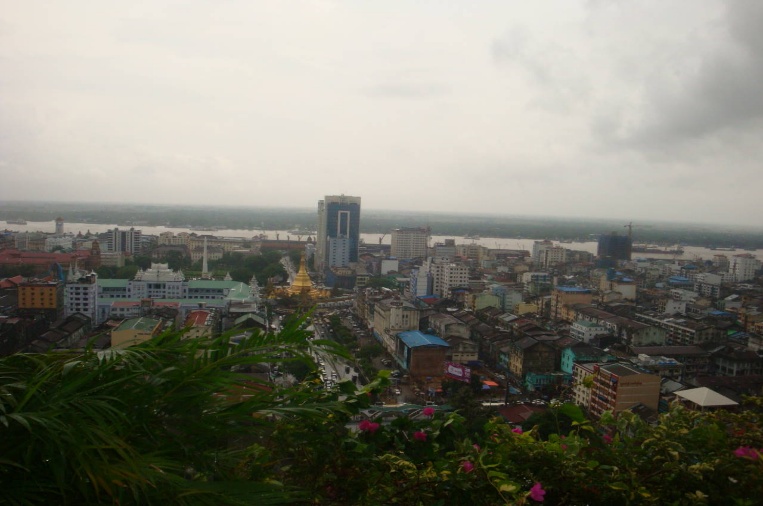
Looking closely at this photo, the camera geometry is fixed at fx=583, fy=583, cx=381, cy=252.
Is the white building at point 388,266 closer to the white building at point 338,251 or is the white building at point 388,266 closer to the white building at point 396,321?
the white building at point 338,251

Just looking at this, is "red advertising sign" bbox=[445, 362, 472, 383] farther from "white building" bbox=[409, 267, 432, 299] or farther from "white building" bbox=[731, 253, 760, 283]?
"white building" bbox=[731, 253, 760, 283]

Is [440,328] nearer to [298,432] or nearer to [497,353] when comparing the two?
[497,353]

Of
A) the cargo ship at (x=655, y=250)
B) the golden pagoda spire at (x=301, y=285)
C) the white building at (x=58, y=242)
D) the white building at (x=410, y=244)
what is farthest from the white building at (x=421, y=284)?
the cargo ship at (x=655, y=250)

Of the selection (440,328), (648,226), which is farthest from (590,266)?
(440,328)

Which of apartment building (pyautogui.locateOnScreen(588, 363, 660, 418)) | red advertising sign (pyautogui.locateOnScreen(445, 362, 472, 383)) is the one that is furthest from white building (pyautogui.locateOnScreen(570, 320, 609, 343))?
apartment building (pyautogui.locateOnScreen(588, 363, 660, 418))

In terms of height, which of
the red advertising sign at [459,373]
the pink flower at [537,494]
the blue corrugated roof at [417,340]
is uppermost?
the pink flower at [537,494]

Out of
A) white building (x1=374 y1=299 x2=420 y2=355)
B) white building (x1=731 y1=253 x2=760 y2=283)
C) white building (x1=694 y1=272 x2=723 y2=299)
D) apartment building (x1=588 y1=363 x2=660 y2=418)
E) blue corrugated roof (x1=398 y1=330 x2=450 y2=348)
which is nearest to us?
apartment building (x1=588 y1=363 x2=660 y2=418)
